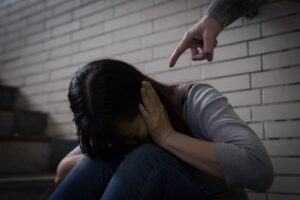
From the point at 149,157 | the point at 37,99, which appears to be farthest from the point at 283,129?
the point at 37,99

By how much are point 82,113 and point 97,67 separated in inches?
5.0

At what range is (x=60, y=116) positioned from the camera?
2402 mm

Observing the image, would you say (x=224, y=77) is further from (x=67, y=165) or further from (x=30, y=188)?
(x=30, y=188)

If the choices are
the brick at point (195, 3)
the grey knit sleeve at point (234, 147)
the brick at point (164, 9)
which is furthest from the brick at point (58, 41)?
the grey knit sleeve at point (234, 147)

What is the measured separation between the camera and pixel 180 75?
183cm

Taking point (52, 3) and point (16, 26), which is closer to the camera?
point (52, 3)

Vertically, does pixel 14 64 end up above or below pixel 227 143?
above

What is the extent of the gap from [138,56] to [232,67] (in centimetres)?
58

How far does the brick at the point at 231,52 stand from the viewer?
161 centimetres

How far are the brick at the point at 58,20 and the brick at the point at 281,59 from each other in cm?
139

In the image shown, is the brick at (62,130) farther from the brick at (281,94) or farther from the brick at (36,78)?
the brick at (281,94)

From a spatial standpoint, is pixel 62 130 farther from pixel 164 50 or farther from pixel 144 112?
pixel 144 112

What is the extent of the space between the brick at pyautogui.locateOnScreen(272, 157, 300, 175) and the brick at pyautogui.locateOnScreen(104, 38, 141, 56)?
0.95 meters

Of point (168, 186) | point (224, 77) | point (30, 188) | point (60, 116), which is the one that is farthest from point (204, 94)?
point (60, 116)
